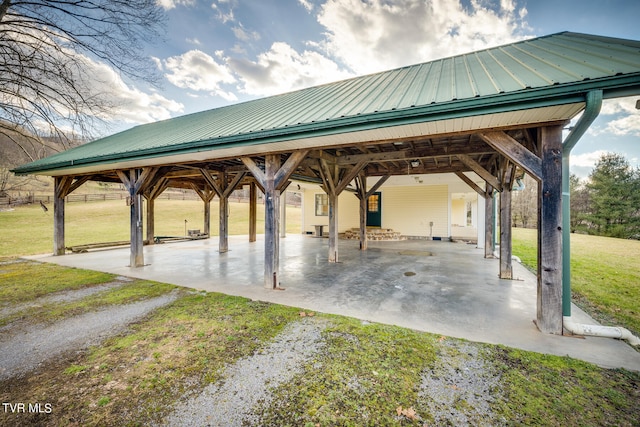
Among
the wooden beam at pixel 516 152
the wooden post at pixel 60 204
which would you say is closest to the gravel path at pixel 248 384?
the wooden beam at pixel 516 152

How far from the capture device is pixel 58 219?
935 centimetres

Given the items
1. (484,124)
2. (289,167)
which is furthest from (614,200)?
(289,167)

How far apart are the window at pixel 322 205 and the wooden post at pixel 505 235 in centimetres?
1087

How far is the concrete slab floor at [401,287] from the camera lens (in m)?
3.21

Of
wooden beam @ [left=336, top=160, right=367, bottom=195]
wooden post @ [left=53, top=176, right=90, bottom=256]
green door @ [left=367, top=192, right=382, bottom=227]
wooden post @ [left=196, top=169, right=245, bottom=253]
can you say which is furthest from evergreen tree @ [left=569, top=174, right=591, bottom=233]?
wooden post @ [left=53, top=176, right=90, bottom=256]

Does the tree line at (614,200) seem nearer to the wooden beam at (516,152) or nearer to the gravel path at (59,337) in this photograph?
the wooden beam at (516,152)

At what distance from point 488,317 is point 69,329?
5.85 meters

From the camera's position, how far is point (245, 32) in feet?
35.1

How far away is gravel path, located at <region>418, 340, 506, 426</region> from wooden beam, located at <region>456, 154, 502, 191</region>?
14.3ft

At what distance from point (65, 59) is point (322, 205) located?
12.6 meters

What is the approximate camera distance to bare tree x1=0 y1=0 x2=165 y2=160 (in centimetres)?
502

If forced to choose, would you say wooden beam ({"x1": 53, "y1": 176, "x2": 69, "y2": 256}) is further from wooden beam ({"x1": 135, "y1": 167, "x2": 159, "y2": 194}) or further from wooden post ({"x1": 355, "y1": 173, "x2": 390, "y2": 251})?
wooden post ({"x1": 355, "y1": 173, "x2": 390, "y2": 251})

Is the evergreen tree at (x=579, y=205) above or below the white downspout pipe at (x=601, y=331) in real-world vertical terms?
above

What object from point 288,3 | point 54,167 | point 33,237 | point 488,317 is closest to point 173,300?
point 488,317
